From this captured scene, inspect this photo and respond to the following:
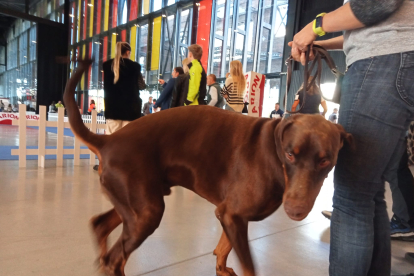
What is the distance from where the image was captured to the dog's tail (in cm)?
140

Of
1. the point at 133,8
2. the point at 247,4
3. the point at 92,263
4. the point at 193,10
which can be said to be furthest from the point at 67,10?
the point at 92,263

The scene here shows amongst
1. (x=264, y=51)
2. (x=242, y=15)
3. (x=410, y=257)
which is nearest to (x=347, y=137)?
(x=410, y=257)

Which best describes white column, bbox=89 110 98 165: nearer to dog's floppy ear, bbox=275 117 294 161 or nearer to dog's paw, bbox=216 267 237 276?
dog's paw, bbox=216 267 237 276

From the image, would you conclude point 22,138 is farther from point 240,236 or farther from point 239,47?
point 239,47

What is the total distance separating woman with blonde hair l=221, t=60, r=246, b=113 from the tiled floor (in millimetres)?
1989

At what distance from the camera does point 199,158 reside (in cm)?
133

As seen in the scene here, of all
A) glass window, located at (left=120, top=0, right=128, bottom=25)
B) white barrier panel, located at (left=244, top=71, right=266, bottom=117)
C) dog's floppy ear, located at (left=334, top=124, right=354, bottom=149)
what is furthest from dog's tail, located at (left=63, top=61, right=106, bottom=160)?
glass window, located at (left=120, top=0, right=128, bottom=25)

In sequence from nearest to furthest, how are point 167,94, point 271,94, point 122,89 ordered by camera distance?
point 122,89 → point 167,94 → point 271,94

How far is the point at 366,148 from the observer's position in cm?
108

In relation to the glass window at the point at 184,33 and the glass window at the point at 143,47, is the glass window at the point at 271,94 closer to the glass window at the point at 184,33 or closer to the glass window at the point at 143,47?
the glass window at the point at 184,33

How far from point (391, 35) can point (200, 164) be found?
89cm

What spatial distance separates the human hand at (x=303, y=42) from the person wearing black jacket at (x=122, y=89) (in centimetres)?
268

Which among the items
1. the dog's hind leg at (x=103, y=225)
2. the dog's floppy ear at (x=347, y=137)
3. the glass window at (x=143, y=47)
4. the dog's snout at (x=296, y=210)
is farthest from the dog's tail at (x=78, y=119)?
the glass window at (x=143, y=47)

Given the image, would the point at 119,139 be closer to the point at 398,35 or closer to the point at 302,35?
the point at 302,35
